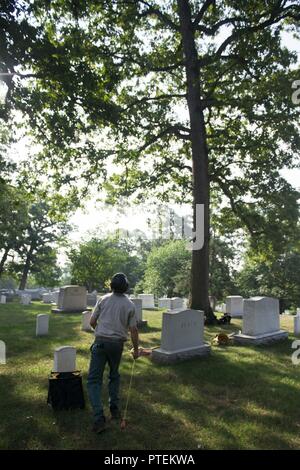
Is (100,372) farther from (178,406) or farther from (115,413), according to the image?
(178,406)

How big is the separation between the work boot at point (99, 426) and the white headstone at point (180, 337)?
3996 mm

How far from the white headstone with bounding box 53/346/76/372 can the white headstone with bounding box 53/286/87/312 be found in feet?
44.3

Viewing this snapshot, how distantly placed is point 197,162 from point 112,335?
455 inches

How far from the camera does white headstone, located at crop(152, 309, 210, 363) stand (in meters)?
9.26

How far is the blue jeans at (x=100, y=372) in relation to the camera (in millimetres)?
5330

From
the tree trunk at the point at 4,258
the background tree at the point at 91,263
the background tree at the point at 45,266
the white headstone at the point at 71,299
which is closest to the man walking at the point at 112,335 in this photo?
the white headstone at the point at 71,299

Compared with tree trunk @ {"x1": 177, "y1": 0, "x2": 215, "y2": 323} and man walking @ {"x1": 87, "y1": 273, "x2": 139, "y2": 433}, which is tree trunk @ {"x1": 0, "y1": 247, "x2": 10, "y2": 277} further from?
man walking @ {"x1": 87, "y1": 273, "x2": 139, "y2": 433}

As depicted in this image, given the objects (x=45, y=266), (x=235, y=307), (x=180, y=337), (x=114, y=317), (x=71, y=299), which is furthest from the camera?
(x=45, y=266)

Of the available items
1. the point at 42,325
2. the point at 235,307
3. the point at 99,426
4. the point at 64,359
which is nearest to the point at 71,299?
the point at 42,325

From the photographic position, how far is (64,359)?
22.8ft

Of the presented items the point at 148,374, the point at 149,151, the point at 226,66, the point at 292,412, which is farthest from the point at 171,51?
the point at 292,412

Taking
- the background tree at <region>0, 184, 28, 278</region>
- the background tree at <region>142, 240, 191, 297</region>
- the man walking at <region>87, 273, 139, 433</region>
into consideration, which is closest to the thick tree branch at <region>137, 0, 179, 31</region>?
the background tree at <region>0, 184, 28, 278</region>

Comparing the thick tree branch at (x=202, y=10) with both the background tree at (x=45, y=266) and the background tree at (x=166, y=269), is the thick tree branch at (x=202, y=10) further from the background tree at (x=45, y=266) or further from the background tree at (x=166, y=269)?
the background tree at (x=45, y=266)

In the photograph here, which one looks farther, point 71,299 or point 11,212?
point 11,212
